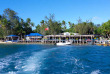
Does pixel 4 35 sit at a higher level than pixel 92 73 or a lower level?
higher

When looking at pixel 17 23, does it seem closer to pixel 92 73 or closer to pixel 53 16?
pixel 53 16

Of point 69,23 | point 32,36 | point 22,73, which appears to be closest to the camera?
point 22,73

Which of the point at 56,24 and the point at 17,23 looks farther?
the point at 56,24

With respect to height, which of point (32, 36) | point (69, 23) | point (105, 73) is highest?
point (69, 23)

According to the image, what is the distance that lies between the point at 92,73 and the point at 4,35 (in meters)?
63.1

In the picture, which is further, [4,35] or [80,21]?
[80,21]

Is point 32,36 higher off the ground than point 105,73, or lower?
higher

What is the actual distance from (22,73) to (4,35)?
198 ft

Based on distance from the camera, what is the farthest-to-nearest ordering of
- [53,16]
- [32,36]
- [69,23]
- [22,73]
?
[69,23] < [53,16] < [32,36] < [22,73]

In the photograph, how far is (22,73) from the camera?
11.3 m

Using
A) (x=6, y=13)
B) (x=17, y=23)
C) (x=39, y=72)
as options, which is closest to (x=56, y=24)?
(x=17, y=23)

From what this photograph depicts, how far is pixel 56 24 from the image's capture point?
74.4m

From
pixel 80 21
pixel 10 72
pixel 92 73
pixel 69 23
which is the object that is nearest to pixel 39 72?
pixel 10 72

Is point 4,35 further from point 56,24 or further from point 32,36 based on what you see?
point 56,24
